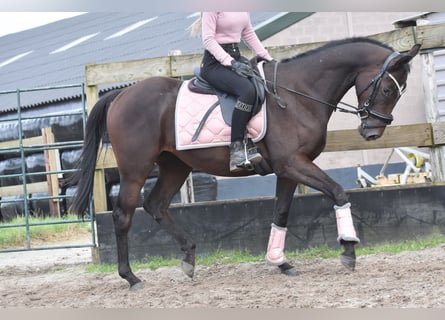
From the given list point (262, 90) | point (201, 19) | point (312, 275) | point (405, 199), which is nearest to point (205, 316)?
point (312, 275)

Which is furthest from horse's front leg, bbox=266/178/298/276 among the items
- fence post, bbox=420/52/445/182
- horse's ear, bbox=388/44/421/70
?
fence post, bbox=420/52/445/182

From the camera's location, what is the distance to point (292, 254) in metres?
7.59

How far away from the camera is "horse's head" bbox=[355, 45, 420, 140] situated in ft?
20.6

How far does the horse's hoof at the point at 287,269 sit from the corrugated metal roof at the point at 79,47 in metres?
9.73

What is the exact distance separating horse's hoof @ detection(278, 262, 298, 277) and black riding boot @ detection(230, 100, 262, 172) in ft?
3.17

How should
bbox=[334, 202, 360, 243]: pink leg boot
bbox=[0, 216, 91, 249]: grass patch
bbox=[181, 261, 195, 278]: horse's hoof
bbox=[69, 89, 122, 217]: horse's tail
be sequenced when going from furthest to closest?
1. bbox=[0, 216, 91, 249]: grass patch
2. bbox=[69, 89, 122, 217]: horse's tail
3. bbox=[181, 261, 195, 278]: horse's hoof
4. bbox=[334, 202, 360, 243]: pink leg boot

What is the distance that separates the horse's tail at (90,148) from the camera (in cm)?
721

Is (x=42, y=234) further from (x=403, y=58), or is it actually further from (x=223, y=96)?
(x=403, y=58)

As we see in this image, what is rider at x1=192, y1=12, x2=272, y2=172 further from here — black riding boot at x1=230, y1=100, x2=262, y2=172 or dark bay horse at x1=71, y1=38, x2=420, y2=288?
dark bay horse at x1=71, y1=38, x2=420, y2=288

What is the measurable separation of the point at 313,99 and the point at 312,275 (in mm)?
1511

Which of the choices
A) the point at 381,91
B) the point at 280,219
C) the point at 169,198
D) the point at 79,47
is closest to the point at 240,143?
the point at 280,219

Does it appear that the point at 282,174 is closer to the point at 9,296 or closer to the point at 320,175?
the point at 320,175

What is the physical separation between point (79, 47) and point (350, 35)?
34.0 ft

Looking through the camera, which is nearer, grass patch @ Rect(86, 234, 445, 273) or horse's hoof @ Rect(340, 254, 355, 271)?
horse's hoof @ Rect(340, 254, 355, 271)
